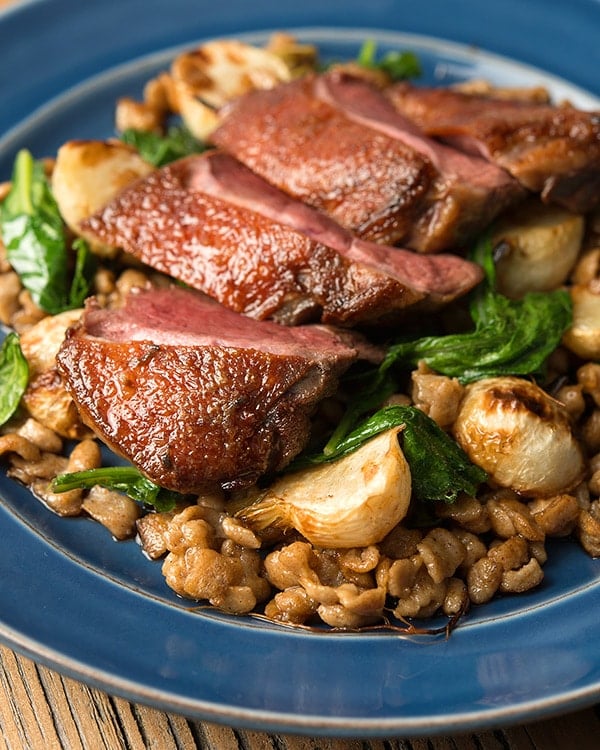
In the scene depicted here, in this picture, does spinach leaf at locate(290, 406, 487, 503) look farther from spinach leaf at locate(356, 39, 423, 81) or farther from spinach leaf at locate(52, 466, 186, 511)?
spinach leaf at locate(356, 39, 423, 81)

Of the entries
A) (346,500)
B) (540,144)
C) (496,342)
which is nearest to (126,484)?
(346,500)

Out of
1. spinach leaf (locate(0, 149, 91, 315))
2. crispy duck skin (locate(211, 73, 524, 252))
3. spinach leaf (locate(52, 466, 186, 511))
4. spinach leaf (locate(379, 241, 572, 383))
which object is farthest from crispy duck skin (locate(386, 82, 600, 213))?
spinach leaf (locate(52, 466, 186, 511))

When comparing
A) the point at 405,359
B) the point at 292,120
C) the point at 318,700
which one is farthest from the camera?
the point at 292,120

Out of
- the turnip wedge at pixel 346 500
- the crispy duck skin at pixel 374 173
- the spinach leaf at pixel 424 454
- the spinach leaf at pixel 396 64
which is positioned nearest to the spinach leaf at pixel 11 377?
the turnip wedge at pixel 346 500

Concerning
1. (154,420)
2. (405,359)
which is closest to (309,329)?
(405,359)

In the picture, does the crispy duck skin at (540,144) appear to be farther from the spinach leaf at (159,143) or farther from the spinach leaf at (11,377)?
the spinach leaf at (11,377)

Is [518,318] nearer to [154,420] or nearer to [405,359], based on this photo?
[405,359]
